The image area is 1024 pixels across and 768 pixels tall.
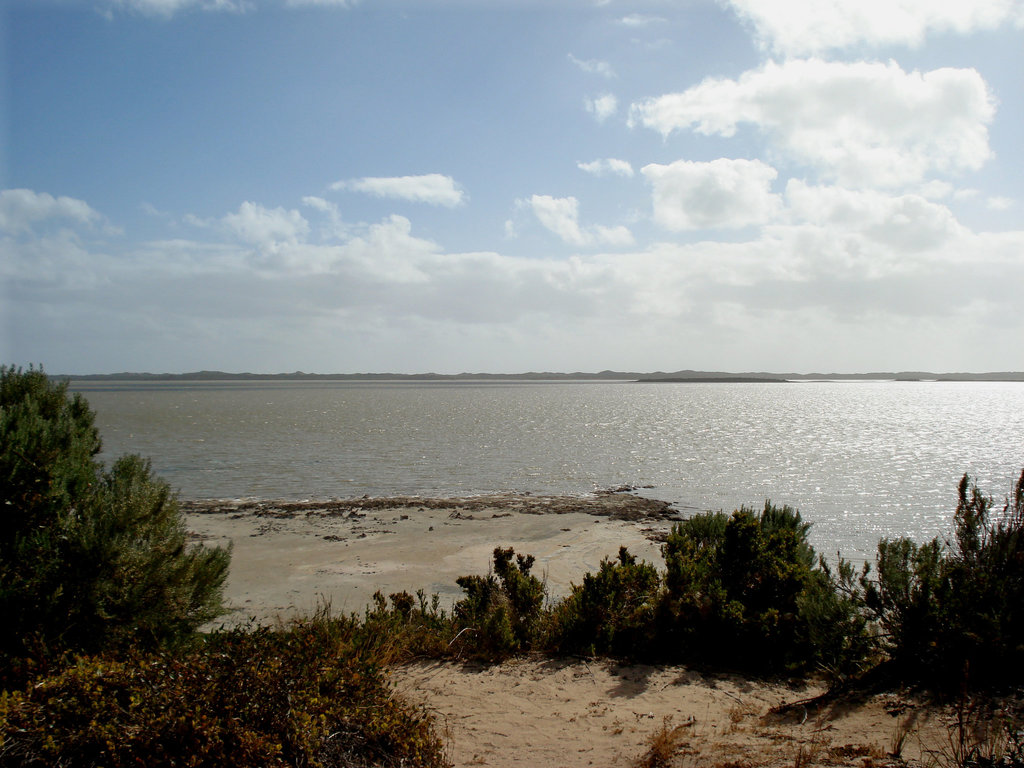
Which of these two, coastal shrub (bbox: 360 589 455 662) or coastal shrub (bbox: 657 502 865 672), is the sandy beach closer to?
coastal shrub (bbox: 360 589 455 662)

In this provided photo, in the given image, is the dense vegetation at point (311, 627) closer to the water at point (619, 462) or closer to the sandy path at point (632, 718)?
the sandy path at point (632, 718)

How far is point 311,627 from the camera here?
5680 mm

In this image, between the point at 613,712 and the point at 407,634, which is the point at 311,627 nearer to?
the point at 407,634

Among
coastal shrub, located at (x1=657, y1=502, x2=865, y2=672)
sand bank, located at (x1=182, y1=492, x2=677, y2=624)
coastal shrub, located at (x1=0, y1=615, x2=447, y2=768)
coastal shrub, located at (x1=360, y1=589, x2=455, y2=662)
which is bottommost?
sand bank, located at (x1=182, y1=492, x2=677, y2=624)

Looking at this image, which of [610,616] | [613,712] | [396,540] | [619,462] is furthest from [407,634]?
[619,462]

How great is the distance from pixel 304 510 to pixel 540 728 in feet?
56.0

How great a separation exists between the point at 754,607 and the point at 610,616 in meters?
1.69

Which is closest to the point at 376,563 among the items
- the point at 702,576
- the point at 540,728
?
the point at 702,576

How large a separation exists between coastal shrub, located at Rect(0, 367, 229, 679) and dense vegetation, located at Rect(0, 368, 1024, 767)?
0.05ft

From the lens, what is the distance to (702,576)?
25.5ft

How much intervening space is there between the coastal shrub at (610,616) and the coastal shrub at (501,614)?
0.32 m

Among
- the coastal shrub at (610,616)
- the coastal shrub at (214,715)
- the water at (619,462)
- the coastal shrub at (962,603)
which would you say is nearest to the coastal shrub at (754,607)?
the coastal shrub at (610,616)

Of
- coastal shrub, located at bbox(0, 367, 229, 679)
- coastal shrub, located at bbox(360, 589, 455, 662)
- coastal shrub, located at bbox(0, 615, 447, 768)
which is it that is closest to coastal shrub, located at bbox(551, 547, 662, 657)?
coastal shrub, located at bbox(360, 589, 455, 662)

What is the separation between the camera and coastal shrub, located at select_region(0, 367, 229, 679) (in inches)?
192
